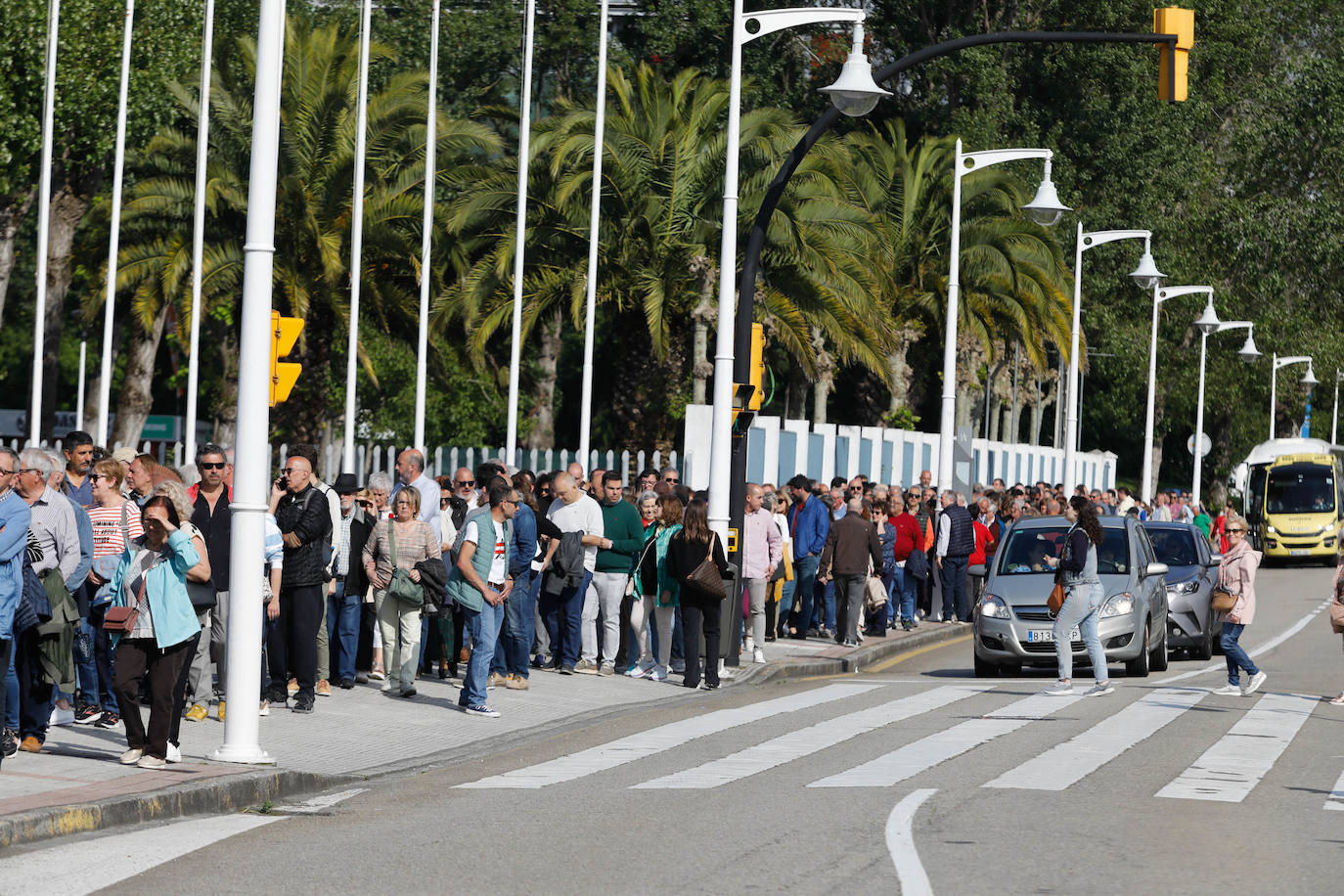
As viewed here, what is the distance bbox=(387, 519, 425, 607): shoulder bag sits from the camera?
51.3 feet

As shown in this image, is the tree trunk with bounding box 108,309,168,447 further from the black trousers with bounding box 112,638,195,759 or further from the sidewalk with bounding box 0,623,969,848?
the black trousers with bounding box 112,638,195,759

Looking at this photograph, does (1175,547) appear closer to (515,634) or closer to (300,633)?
(515,634)

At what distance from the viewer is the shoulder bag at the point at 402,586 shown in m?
15.6

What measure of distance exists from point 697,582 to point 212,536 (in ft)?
17.7

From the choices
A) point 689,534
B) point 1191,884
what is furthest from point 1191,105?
point 1191,884

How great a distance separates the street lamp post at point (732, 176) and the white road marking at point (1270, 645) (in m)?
4.79

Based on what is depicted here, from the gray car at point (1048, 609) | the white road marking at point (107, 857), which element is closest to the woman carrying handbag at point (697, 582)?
the gray car at point (1048, 609)

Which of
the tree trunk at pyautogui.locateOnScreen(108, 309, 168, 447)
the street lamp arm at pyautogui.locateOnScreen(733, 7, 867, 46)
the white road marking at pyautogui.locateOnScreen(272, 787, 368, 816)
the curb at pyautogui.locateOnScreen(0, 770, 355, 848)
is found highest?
the street lamp arm at pyautogui.locateOnScreen(733, 7, 867, 46)

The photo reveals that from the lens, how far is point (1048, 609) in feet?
63.6

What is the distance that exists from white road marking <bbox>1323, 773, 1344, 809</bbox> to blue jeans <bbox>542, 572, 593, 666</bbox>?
802 cm

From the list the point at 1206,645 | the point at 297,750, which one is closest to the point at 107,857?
the point at 297,750

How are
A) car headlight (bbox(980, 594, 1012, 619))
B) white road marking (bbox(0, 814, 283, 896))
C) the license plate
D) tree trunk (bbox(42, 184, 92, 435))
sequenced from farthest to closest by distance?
tree trunk (bbox(42, 184, 92, 435))
car headlight (bbox(980, 594, 1012, 619))
the license plate
white road marking (bbox(0, 814, 283, 896))

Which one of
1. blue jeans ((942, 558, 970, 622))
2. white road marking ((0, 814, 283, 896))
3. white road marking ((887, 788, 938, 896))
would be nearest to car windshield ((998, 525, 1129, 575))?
blue jeans ((942, 558, 970, 622))

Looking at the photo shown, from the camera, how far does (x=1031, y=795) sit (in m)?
11.1
